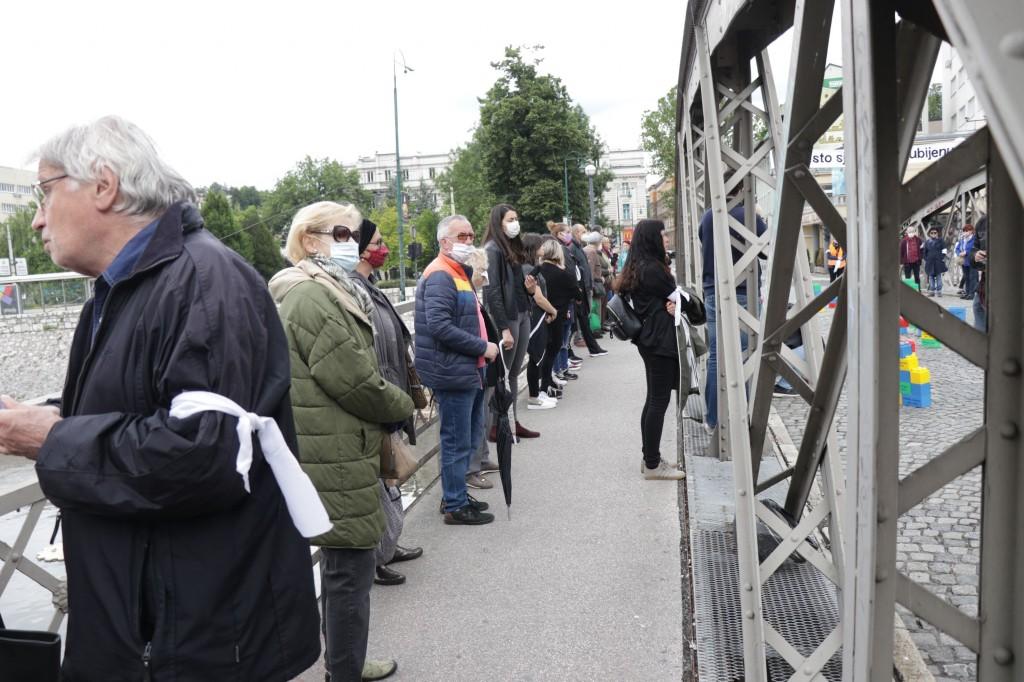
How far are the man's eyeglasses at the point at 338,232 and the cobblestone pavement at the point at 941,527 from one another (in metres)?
2.42

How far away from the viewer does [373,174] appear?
157 m

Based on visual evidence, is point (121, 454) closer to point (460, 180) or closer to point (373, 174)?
point (460, 180)

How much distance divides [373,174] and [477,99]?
10136 cm

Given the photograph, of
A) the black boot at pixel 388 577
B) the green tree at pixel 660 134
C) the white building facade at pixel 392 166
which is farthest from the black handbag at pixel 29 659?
the white building facade at pixel 392 166

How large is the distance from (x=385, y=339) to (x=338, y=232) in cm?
61

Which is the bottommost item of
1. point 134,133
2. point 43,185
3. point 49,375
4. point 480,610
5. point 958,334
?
point 49,375

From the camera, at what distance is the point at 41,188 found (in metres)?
1.96

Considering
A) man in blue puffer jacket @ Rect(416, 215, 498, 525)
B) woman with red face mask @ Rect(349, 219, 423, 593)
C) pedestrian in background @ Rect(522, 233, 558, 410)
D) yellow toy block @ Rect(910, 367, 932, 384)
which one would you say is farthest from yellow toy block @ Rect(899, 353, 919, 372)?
woman with red face mask @ Rect(349, 219, 423, 593)

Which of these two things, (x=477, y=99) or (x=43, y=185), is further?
(x=477, y=99)

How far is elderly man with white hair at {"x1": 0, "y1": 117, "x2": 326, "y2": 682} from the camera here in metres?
1.81

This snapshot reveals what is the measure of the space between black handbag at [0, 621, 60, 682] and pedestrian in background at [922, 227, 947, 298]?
25.8m

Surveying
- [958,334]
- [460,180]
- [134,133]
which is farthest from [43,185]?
[460,180]

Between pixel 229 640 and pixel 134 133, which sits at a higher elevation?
pixel 134 133

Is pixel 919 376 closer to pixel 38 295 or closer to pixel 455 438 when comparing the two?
pixel 455 438
